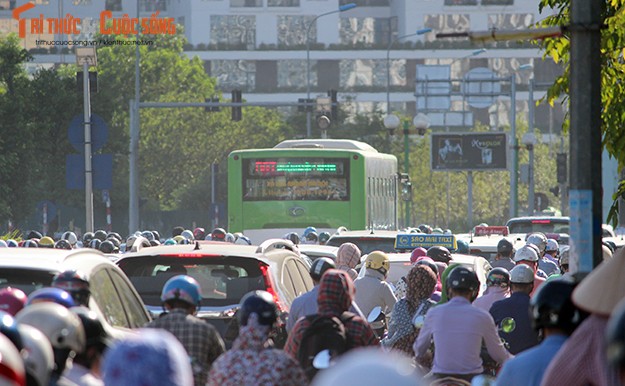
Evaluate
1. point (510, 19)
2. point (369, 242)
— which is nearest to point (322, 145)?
point (369, 242)

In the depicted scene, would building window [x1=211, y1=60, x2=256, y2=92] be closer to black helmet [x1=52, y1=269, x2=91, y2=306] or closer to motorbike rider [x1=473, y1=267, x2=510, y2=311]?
motorbike rider [x1=473, y1=267, x2=510, y2=311]

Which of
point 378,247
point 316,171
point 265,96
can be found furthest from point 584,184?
point 265,96

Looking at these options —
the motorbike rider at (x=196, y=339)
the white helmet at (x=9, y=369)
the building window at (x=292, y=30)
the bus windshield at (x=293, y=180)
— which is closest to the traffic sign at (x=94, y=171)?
the bus windshield at (x=293, y=180)

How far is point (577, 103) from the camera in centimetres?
996

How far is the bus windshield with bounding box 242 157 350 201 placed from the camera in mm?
40000

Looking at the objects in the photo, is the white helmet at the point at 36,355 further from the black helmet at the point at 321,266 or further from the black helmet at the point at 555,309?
the black helmet at the point at 321,266

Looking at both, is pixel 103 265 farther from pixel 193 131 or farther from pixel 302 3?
pixel 302 3

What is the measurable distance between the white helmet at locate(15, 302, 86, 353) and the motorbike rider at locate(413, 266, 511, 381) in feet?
13.9

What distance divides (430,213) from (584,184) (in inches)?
3594

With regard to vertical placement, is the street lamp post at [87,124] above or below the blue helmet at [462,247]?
above

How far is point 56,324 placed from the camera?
5.95m

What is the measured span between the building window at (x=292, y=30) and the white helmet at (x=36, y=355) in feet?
393

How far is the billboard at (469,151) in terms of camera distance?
236ft

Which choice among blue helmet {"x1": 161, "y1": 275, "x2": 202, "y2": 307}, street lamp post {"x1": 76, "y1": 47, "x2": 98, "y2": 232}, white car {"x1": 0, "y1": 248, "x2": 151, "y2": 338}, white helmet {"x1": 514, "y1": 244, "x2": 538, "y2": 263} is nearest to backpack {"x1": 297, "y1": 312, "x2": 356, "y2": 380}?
blue helmet {"x1": 161, "y1": 275, "x2": 202, "y2": 307}
